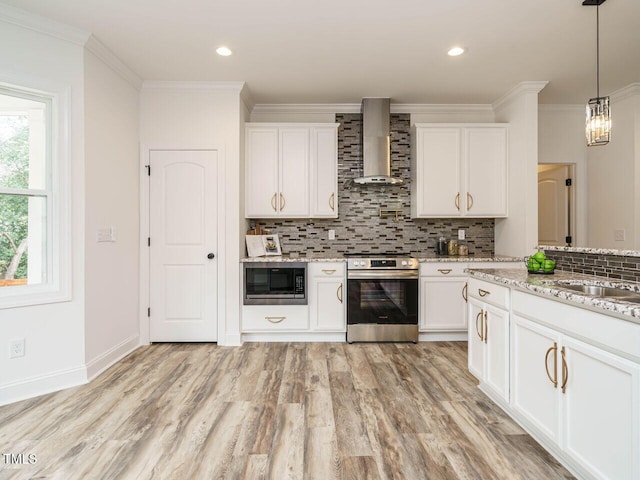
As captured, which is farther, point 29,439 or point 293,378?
point 293,378

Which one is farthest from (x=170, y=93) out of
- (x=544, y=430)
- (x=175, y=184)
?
(x=544, y=430)

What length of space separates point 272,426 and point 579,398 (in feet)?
5.01

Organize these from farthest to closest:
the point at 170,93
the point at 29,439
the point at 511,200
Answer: the point at 511,200 < the point at 170,93 < the point at 29,439

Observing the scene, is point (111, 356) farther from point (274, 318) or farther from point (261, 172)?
point (261, 172)

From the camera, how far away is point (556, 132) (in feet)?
13.7

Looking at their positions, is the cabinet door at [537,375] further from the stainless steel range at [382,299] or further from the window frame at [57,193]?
the window frame at [57,193]

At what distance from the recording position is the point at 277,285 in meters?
3.51

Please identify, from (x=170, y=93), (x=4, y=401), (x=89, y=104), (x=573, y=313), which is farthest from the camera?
(x=170, y=93)

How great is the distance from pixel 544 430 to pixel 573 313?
0.65 meters

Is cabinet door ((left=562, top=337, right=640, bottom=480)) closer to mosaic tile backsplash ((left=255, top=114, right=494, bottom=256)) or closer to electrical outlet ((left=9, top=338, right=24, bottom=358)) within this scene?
mosaic tile backsplash ((left=255, top=114, right=494, bottom=256))

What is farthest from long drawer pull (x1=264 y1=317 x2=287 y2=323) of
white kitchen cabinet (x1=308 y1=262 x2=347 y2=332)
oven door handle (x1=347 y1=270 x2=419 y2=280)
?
oven door handle (x1=347 y1=270 x2=419 y2=280)

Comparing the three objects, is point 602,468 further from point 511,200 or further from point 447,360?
point 511,200

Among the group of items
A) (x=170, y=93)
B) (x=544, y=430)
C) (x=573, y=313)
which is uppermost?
(x=170, y=93)

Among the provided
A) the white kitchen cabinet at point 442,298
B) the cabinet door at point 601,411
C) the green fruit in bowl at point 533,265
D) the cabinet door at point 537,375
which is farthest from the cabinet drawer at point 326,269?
the cabinet door at point 601,411
